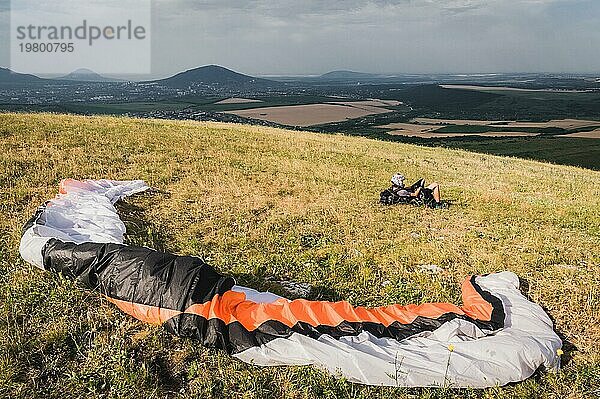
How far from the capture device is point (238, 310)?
20.3ft

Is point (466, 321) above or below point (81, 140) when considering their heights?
below

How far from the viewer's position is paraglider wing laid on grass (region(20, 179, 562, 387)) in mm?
5523

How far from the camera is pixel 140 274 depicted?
6.57 m

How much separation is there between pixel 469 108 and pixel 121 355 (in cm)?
17037

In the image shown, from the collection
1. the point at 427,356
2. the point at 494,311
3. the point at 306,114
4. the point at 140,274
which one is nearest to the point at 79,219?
the point at 140,274

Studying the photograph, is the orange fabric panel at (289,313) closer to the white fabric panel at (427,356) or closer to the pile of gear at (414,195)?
the white fabric panel at (427,356)

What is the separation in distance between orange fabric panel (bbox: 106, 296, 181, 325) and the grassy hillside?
5.3 inches

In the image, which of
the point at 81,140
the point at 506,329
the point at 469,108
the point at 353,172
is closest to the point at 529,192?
the point at 353,172

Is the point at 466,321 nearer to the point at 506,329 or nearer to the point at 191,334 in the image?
the point at 506,329

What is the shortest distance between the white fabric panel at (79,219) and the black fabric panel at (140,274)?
2.96 ft

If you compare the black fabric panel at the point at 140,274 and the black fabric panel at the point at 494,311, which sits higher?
the black fabric panel at the point at 140,274

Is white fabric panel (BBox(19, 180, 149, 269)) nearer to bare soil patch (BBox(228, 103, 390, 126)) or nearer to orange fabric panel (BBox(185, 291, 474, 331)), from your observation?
orange fabric panel (BBox(185, 291, 474, 331))

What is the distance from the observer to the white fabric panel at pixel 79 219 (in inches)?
320

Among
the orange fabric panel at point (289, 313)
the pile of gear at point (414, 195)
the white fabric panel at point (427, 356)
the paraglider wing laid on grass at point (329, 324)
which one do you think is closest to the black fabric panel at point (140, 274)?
the paraglider wing laid on grass at point (329, 324)
